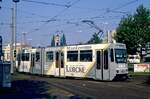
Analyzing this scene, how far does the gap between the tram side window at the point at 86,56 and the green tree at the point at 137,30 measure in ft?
68.7

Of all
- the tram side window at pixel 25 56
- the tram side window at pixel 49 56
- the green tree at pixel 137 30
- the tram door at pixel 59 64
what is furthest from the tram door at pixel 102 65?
the green tree at pixel 137 30

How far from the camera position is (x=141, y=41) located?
53000 mm

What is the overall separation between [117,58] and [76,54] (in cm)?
427

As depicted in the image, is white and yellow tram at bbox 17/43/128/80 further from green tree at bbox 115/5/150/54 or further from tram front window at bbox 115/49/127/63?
green tree at bbox 115/5/150/54

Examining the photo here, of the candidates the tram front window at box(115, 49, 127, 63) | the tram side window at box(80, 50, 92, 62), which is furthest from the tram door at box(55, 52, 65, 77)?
the tram front window at box(115, 49, 127, 63)

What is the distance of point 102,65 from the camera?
102 ft

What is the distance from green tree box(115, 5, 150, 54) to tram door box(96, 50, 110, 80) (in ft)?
72.9

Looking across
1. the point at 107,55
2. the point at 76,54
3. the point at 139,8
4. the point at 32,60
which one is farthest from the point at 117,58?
the point at 139,8

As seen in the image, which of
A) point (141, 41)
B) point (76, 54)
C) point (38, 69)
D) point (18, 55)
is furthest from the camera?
point (141, 41)

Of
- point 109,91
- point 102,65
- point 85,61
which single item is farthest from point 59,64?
point 109,91

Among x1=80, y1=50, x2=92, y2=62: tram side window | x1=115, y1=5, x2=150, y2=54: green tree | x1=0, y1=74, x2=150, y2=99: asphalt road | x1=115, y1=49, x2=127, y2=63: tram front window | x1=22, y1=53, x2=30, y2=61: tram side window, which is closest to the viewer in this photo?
→ x1=0, y1=74, x2=150, y2=99: asphalt road

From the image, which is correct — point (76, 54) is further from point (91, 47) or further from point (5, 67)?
point (5, 67)

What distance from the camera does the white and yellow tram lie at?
3066cm

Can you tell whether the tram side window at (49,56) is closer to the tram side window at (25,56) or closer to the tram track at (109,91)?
the tram side window at (25,56)
